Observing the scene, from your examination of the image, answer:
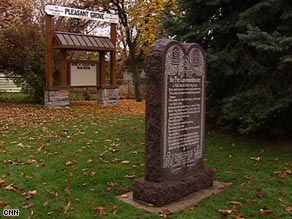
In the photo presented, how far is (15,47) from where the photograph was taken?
16.7 metres

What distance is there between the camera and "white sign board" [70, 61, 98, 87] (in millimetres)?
14992

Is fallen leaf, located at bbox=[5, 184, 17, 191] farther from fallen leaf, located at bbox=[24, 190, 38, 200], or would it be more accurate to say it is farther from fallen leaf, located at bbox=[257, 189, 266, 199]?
fallen leaf, located at bbox=[257, 189, 266, 199]

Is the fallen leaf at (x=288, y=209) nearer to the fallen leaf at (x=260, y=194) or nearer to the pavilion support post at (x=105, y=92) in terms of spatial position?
the fallen leaf at (x=260, y=194)

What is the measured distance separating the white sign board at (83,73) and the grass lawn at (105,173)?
582cm

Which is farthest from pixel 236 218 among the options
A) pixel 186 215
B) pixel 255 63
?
pixel 255 63

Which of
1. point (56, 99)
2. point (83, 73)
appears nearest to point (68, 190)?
point (56, 99)

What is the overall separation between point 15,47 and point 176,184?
46.3ft

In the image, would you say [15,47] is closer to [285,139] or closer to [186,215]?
[285,139]

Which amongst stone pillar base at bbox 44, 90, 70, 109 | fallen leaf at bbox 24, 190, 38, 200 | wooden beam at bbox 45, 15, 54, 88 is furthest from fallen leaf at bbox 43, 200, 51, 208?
wooden beam at bbox 45, 15, 54, 88

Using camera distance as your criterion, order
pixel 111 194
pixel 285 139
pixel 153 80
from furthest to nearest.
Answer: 1. pixel 285 139
2. pixel 111 194
3. pixel 153 80

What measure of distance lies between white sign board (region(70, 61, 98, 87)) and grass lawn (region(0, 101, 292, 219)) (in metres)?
5.82

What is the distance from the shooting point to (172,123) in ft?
14.8

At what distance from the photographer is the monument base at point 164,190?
14.1 ft

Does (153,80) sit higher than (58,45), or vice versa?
(58,45)
